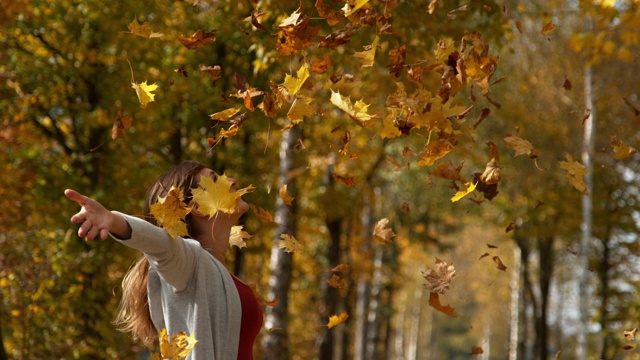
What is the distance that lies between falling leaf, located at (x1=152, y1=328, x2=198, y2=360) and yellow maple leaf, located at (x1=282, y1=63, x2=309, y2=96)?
110cm

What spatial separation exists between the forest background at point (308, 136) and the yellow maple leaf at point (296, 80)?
0.01m

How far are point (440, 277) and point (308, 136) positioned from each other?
10062 millimetres

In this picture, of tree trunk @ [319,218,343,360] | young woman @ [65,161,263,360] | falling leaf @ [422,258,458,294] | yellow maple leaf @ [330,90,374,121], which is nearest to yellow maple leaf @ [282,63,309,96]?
yellow maple leaf @ [330,90,374,121]

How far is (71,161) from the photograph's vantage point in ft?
38.9

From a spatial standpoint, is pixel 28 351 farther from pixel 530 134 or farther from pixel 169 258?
pixel 530 134

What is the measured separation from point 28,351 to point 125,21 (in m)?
4.56

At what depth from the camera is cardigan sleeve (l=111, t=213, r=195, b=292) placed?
2.70 m

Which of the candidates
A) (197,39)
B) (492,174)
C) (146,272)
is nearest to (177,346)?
(146,272)

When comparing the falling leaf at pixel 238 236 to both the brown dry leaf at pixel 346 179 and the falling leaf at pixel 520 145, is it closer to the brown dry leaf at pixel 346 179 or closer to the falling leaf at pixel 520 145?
the brown dry leaf at pixel 346 179

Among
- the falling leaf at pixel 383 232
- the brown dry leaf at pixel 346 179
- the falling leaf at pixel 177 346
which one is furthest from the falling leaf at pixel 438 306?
the falling leaf at pixel 177 346

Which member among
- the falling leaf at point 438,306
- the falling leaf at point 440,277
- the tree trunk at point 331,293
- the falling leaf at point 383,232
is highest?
the falling leaf at point 440,277

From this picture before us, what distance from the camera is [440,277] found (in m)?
3.78

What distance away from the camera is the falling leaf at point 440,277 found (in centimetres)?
375

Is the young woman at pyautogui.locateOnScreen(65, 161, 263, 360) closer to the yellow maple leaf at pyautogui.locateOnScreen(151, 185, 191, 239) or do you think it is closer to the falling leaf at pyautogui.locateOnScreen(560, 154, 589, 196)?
the yellow maple leaf at pyautogui.locateOnScreen(151, 185, 191, 239)
